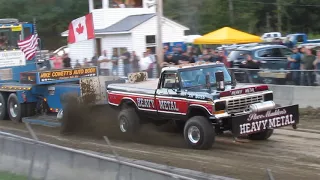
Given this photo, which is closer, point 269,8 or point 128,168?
point 128,168

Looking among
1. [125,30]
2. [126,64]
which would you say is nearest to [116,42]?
[125,30]

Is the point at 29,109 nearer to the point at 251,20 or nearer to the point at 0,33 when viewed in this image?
the point at 0,33

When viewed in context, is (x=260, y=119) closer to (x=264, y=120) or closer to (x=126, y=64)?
(x=264, y=120)

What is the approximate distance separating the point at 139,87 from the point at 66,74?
14.1 feet

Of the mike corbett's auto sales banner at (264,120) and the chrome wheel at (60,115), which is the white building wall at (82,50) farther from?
the mike corbett's auto sales banner at (264,120)

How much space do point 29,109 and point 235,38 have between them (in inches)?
443

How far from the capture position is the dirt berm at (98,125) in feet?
45.0

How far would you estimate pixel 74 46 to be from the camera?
31016 millimetres

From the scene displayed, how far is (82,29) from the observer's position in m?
17.2

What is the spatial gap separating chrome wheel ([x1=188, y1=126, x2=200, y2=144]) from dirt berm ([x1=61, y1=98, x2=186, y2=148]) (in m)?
1.61

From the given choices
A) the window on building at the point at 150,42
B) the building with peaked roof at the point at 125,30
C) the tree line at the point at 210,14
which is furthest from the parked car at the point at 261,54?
the tree line at the point at 210,14

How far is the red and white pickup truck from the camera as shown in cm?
1141

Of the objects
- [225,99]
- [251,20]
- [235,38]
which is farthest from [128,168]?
[251,20]

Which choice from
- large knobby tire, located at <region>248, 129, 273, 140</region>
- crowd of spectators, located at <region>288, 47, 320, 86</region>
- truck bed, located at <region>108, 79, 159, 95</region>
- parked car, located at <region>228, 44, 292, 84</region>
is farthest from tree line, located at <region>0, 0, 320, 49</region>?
large knobby tire, located at <region>248, 129, 273, 140</region>
